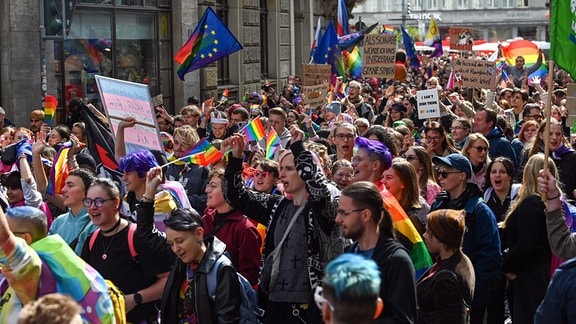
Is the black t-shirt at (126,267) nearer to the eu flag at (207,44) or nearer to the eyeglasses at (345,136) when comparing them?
the eyeglasses at (345,136)

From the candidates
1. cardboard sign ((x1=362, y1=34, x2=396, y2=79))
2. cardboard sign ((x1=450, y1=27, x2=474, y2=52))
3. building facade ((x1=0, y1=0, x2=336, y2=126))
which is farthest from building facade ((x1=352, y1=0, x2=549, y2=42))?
cardboard sign ((x1=362, y1=34, x2=396, y2=79))

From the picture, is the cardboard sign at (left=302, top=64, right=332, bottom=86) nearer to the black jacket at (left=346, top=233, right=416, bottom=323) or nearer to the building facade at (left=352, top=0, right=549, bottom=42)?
the black jacket at (left=346, top=233, right=416, bottom=323)

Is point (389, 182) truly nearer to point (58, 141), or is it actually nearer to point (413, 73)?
point (58, 141)

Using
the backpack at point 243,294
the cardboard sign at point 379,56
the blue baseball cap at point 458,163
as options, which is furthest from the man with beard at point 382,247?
the cardboard sign at point 379,56

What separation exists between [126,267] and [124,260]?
0.04 meters

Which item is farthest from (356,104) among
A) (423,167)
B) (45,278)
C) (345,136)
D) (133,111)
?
(45,278)

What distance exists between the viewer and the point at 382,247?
15.5ft

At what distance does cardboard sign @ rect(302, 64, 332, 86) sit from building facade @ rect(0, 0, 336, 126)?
A: 12.7 ft

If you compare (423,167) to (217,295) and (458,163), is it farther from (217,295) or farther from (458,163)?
(217,295)

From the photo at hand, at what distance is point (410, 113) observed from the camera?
567 inches

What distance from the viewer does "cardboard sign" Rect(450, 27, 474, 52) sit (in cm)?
2031

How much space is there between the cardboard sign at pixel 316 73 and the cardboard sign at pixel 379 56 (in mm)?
599

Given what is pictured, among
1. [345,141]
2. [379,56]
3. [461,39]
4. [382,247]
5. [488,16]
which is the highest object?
[488,16]

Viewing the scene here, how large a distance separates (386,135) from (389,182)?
1.75 m
